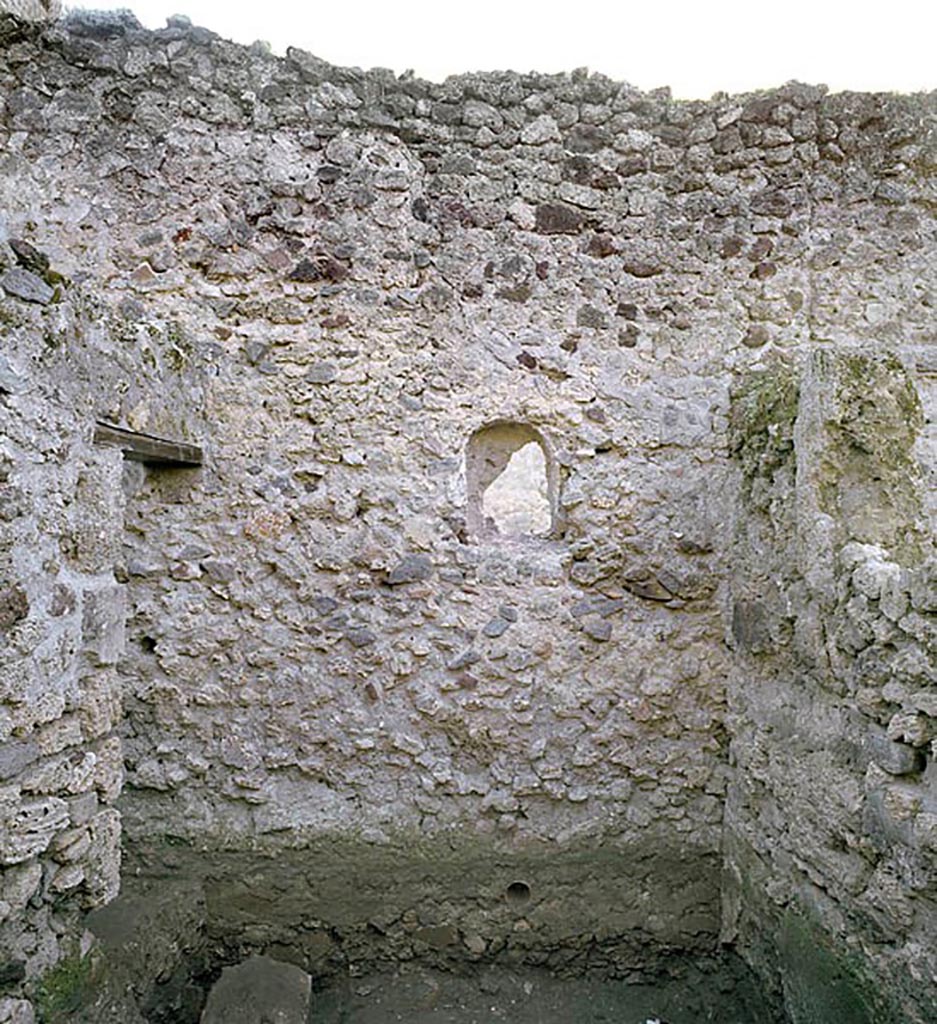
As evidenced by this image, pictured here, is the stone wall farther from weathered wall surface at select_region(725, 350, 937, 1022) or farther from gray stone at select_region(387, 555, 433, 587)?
weathered wall surface at select_region(725, 350, 937, 1022)

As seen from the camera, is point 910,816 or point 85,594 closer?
point 910,816

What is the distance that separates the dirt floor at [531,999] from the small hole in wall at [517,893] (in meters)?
0.28

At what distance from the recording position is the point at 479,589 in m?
3.39

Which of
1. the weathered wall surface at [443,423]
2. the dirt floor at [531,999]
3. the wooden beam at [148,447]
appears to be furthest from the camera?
the weathered wall surface at [443,423]

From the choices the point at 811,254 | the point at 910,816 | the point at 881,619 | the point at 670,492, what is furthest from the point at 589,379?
the point at 910,816

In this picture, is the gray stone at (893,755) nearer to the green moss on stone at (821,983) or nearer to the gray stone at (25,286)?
the green moss on stone at (821,983)

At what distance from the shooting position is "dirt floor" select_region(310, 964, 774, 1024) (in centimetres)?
319

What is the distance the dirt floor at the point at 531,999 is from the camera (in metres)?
3.19

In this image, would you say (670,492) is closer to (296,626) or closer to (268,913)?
(296,626)

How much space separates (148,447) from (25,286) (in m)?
0.81

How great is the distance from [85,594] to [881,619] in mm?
2362

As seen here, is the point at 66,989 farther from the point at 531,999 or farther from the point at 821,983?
the point at 821,983

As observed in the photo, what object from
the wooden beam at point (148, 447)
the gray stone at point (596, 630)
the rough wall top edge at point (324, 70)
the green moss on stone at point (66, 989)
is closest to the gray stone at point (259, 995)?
the green moss on stone at point (66, 989)

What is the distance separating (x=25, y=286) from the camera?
2191 mm
